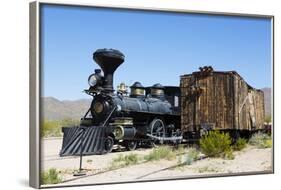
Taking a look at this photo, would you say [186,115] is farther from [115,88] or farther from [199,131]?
[115,88]

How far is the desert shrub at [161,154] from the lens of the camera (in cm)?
1075

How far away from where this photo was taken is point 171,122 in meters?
11.1

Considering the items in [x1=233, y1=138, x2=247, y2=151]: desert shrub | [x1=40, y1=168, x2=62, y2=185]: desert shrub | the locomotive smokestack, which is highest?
the locomotive smokestack

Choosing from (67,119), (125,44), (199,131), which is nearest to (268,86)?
(199,131)

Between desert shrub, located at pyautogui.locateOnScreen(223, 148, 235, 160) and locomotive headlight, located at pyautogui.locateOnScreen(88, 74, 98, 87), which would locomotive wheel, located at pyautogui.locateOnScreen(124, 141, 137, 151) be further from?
desert shrub, located at pyautogui.locateOnScreen(223, 148, 235, 160)

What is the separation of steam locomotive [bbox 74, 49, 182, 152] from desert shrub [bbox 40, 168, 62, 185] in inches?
31.2

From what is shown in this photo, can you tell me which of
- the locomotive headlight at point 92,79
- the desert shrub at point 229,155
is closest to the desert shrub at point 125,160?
the locomotive headlight at point 92,79

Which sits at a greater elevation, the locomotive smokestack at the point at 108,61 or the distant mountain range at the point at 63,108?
the locomotive smokestack at the point at 108,61

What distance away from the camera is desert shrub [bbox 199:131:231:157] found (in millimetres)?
11375

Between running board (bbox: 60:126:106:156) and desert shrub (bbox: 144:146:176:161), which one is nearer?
running board (bbox: 60:126:106:156)

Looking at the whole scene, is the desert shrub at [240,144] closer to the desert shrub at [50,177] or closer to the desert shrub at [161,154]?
the desert shrub at [161,154]

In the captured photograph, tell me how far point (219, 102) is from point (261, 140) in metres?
1.04

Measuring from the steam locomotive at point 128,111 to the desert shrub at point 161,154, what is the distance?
123mm

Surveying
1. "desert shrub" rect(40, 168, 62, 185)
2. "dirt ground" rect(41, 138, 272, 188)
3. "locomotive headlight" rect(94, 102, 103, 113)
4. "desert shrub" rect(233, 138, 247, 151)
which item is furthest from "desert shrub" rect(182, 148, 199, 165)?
"desert shrub" rect(40, 168, 62, 185)
